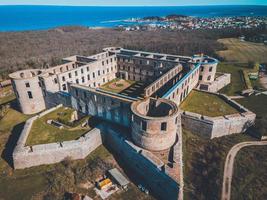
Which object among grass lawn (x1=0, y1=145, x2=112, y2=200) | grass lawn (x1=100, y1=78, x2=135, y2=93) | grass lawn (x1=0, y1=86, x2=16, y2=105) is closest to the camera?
grass lawn (x1=0, y1=145, x2=112, y2=200)

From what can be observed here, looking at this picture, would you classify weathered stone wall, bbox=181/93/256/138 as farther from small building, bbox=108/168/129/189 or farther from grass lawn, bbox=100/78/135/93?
grass lawn, bbox=100/78/135/93

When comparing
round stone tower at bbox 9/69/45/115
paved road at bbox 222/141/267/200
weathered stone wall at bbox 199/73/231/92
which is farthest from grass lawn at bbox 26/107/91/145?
weathered stone wall at bbox 199/73/231/92

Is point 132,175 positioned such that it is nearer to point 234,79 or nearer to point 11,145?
point 11,145

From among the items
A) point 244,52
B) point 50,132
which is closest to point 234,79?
point 244,52

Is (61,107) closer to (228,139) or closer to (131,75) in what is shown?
(131,75)

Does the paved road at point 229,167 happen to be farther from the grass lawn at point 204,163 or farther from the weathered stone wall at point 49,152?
the weathered stone wall at point 49,152
